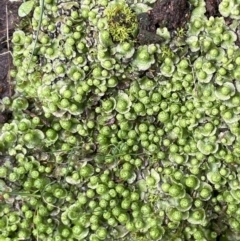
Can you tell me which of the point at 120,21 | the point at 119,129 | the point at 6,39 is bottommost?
the point at 119,129

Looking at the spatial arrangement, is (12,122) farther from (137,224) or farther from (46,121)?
(137,224)

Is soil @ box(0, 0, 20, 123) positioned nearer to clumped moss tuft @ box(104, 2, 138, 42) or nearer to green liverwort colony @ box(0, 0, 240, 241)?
green liverwort colony @ box(0, 0, 240, 241)

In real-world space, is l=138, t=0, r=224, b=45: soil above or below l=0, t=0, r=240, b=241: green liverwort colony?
above

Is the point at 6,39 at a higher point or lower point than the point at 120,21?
lower

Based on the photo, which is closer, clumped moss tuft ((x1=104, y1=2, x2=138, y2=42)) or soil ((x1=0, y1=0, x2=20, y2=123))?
clumped moss tuft ((x1=104, y1=2, x2=138, y2=42))

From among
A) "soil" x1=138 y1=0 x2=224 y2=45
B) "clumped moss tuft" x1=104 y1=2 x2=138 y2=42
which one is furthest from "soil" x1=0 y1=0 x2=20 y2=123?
"soil" x1=138 y1=0 x2=224 y2=45

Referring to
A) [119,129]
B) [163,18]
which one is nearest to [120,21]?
[163,18]

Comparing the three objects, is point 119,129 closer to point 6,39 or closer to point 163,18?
point 163,18

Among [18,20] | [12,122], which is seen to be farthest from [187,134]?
[18,20]
